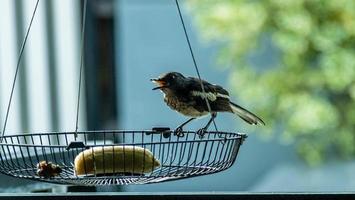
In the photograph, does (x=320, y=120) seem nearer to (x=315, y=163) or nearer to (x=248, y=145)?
(x=315, y=163)

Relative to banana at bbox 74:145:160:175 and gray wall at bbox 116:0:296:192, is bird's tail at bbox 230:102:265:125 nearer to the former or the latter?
banana at bbox 74:145:160:175

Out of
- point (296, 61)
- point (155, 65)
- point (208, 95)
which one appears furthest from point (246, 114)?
point (155, 65)

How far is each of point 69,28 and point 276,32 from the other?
121 centimetres

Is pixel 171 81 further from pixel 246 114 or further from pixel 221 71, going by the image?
pixel 221 71

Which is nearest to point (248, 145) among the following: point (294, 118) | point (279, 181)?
point (279, 181)

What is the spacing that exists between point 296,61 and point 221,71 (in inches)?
17.7

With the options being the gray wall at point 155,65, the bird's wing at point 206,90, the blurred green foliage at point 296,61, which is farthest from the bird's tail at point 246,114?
the gray wall at point 155,65

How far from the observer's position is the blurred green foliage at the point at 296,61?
511 centimetres

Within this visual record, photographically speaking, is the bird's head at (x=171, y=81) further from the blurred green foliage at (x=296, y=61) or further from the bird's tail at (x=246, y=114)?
the blurred green foliage at (x=296, y=61)

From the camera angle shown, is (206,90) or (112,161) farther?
(206,90)

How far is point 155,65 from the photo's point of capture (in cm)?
552

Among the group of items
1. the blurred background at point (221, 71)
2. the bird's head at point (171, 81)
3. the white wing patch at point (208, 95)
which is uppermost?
the bird's head at point (171, 81)

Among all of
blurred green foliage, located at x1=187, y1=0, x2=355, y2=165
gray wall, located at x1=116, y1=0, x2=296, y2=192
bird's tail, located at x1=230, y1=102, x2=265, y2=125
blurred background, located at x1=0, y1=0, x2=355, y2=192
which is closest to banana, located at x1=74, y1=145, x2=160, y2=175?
bird's tail, located at x1=230, y1=102, x2=265, y2=125

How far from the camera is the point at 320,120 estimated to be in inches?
207
